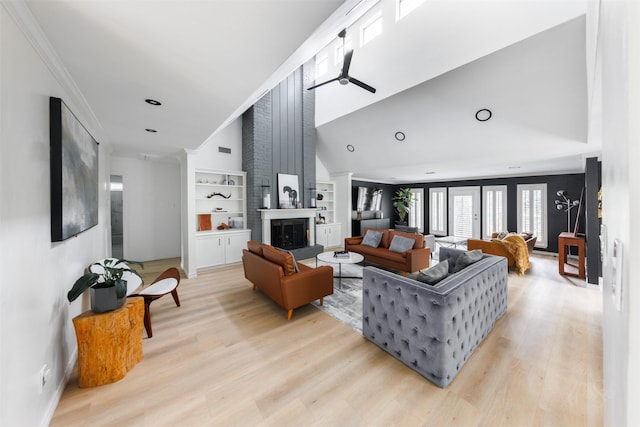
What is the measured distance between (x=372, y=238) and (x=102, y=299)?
4598mm

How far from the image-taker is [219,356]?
2.33 metres

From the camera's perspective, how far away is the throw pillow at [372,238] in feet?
17.7

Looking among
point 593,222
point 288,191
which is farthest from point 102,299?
point 593,222

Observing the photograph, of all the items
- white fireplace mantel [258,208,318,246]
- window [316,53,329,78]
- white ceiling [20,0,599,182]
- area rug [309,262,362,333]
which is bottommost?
area rug [309,262,362,333]

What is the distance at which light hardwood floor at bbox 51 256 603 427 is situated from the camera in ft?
5.58

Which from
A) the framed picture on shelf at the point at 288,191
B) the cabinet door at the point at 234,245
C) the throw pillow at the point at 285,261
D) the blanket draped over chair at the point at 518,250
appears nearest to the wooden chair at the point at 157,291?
the throw pillow at the point at 285,261

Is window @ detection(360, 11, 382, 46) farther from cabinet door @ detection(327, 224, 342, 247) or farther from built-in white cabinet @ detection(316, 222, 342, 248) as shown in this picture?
cabinet door @ detection(327, 224, 342, 247)

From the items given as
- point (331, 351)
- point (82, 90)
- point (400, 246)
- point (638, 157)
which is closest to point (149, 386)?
point (331, 351)

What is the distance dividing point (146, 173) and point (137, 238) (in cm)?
155

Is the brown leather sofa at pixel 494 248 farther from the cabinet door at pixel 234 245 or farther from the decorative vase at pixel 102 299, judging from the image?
the decorative vase at pixel 102 299

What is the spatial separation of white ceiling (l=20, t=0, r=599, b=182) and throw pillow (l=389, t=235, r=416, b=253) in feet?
6.44

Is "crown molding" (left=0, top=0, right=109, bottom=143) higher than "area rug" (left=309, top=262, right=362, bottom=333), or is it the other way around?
"crown molding" (left=0, top=0, right=109, bottom=143)

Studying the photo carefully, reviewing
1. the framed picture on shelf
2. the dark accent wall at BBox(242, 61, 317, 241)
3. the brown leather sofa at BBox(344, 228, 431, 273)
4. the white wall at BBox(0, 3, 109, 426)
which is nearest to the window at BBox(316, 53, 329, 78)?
the dark accent wall at BBox(242, 61, 317, 241)

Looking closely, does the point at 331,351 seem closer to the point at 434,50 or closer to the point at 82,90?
the point at 82,90
